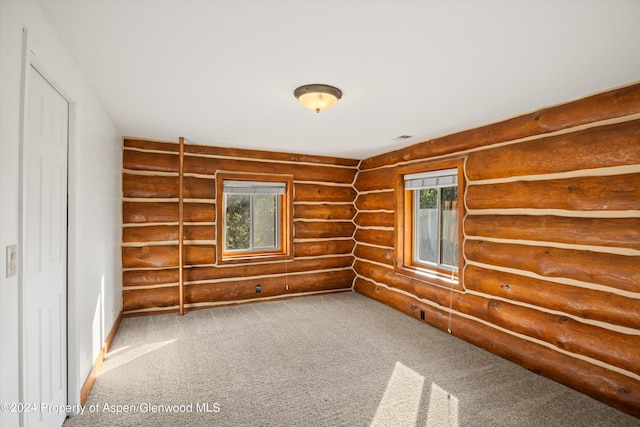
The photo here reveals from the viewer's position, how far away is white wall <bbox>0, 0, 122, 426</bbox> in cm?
136

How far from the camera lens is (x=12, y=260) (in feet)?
4.63

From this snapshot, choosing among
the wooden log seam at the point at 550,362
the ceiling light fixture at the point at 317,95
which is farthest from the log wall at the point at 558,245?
the ceiling light fixture at the point at 317,95

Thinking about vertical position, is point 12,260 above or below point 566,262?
above

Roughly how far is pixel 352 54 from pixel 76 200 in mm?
2155

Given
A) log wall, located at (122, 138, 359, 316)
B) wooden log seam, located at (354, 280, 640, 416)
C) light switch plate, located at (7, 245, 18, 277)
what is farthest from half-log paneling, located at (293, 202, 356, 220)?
light switch plate, located at (7, 245, 18, 277)

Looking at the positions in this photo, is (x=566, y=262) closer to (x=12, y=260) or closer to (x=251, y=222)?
(x=12, y=260)

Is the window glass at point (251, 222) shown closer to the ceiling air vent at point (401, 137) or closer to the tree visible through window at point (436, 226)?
the ceiling air vent at point (401, 137)

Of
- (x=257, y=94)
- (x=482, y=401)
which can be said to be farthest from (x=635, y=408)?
(x=257, y=94)

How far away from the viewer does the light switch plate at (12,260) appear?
4.53ft

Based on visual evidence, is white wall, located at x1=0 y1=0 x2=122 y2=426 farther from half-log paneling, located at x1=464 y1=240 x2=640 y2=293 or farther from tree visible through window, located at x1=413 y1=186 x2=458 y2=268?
tree visible through window, located at x1=413 y1=186 x2=458 y2=268

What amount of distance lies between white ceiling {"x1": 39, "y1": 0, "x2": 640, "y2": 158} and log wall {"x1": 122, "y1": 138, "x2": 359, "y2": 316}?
4.21 ft

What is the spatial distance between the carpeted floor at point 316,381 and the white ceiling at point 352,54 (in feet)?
7.99

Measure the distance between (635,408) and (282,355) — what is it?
2.83 m

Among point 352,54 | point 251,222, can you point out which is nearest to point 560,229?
point 352,54
